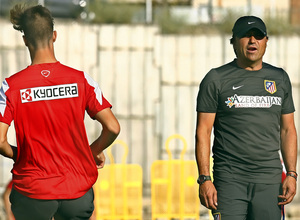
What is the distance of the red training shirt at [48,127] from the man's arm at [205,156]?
1.08 metres

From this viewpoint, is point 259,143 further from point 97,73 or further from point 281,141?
point 97,73

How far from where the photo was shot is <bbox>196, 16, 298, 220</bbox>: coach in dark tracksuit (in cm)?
514

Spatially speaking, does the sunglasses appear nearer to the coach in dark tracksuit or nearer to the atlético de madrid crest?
the coach in dark tracksuit

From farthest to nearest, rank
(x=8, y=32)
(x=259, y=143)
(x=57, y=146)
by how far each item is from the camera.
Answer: (x=8, y=32)
(x=259, y=143)
(x=57, y=146)

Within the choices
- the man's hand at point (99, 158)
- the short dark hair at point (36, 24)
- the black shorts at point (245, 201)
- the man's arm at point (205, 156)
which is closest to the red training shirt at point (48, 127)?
the short dark hair at point (36, 24)

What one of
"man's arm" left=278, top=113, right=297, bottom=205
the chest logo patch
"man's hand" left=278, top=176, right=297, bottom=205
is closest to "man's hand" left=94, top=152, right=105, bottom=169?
the chest logo patch

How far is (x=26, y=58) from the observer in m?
11.9

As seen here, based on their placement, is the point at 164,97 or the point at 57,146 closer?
the point at 57,146

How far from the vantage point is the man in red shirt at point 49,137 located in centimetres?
441

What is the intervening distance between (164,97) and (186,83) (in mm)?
477

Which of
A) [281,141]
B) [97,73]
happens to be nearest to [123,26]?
[97,73]

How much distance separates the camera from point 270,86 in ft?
17.4

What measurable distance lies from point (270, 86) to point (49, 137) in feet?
6.14

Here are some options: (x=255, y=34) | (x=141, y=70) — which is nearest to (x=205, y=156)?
(x=255, y=34)
